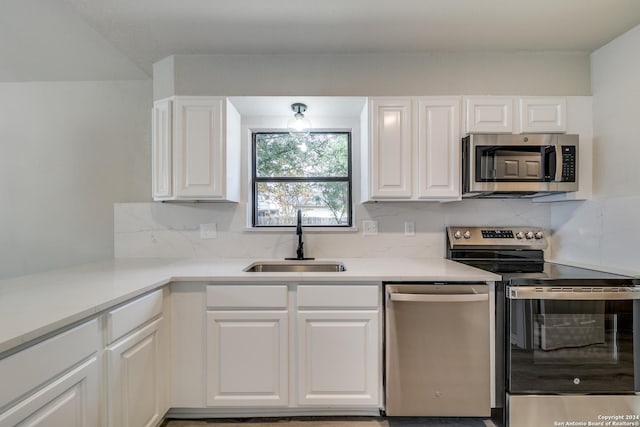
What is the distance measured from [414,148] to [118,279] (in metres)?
1.95

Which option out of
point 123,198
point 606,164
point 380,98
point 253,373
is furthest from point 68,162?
point 606,164

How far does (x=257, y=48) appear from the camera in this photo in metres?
1.99

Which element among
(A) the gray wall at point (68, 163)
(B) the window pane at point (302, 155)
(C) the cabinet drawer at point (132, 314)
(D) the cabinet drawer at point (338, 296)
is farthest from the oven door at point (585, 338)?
(A) the gray wall at point (68, 163)

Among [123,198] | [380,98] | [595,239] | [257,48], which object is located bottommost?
[595,239]

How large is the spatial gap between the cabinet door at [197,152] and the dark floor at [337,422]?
1.39m

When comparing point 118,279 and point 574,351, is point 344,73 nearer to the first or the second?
point 118,279

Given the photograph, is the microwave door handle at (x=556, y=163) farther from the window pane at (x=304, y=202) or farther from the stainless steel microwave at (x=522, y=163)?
the window pane at (x=304, y=202)

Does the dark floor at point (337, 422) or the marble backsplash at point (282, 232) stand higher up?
the marble backsplash at point (282, 232)

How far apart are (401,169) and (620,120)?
53.3 inches

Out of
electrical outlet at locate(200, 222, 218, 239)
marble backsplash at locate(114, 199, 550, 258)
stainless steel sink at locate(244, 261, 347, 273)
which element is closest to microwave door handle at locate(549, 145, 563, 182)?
marble backsplash at locate(114, 199, 550, 258)

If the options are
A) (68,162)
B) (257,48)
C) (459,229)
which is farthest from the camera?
(68,162)

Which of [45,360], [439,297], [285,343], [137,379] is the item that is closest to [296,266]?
A: [285,343]

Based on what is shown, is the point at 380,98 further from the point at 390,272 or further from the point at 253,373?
the point at 253,373

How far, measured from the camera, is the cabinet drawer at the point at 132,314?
122 cm
